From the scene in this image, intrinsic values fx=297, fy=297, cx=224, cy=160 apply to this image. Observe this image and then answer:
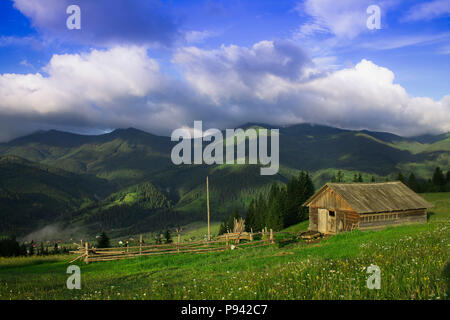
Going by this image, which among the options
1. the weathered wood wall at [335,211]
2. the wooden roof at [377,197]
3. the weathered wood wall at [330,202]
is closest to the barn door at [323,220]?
the weathered wood wall at [335,211]

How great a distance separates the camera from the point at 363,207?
3356 centimetres

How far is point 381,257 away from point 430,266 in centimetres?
232

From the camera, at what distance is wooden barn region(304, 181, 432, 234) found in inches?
1337

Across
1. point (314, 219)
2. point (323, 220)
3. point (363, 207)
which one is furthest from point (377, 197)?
point (314, 219)

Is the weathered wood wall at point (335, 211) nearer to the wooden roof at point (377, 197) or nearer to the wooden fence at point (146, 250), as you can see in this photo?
the wooden roof at point (377, 197)

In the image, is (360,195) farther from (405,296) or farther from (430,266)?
(405,296)

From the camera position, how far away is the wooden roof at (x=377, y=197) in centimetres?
3416

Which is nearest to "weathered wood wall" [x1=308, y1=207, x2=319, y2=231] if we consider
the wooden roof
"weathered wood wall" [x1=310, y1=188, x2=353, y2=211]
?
"weathered wood wall" [x1=310, y1=188, x2=353, y2=211]

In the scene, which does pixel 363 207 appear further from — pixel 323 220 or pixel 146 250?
pixel 146 250

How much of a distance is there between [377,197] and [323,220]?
23.3 feet

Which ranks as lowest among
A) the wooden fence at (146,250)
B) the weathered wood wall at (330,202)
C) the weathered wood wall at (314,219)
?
the wooden fence at (146,250)

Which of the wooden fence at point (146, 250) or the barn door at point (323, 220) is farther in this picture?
the barn door at point (323, 220)

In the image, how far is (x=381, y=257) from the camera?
450 inches
